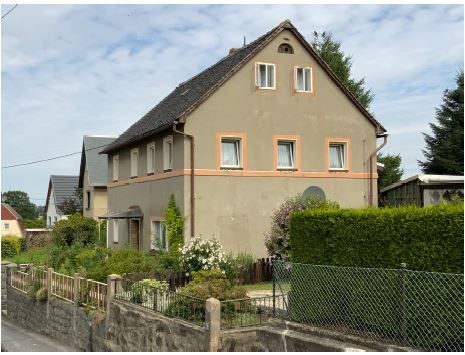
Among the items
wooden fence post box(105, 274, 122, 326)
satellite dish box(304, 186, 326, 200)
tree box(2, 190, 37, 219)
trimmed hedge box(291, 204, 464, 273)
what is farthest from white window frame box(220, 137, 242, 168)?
tree box(2, 190, 37, 219)

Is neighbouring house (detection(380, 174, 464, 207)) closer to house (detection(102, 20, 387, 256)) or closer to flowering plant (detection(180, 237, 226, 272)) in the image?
house (detection(102, 20, 387, 256))

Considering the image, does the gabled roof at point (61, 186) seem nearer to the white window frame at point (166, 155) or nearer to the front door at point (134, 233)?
the front door at point (134, 233)

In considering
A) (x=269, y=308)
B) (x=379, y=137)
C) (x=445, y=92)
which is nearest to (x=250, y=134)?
(x=379, y=137)

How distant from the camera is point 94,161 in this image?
45.2 metres

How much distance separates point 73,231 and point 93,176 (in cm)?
1384

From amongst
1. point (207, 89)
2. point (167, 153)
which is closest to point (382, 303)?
point (207, 89)

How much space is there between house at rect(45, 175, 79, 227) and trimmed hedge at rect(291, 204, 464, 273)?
48.1 m

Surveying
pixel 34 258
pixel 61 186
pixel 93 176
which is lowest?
pixel 34 258

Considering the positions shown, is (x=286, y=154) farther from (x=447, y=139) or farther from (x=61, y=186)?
(x=61, y=186)

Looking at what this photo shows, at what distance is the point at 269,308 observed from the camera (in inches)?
505

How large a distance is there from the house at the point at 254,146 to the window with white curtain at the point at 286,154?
4cm

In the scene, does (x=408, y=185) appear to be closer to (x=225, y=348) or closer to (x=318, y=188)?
(x=318, y=188)

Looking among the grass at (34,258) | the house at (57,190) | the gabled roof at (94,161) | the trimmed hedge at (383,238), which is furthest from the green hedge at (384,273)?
the house at (57,190)

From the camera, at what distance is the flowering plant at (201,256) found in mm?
17094
